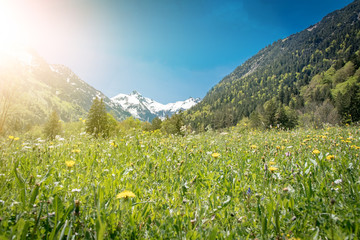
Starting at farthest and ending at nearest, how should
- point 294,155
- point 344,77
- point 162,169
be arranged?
point 344,77 < point 294,155 < point 162,169

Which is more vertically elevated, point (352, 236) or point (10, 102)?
point (10, 102)

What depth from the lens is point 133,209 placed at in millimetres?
1494

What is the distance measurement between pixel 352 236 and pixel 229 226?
0.76m

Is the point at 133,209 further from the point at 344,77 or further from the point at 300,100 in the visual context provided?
the point at 344,77

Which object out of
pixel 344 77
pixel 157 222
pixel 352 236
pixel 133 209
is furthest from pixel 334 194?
pixel 344 77

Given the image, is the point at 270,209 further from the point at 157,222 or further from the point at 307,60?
the point at 307,60

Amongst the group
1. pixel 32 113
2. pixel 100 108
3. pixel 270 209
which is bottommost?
pixel 270 209

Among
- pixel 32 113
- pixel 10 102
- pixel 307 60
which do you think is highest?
pixel 307 60

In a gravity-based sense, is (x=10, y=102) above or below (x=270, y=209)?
above

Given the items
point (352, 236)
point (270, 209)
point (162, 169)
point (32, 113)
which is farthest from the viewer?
point (32, 113)

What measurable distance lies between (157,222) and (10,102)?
7.36 ft

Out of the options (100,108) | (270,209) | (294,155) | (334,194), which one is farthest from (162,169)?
(100,108)

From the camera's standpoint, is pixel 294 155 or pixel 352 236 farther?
pixel 294 155

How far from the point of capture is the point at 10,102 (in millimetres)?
2107
